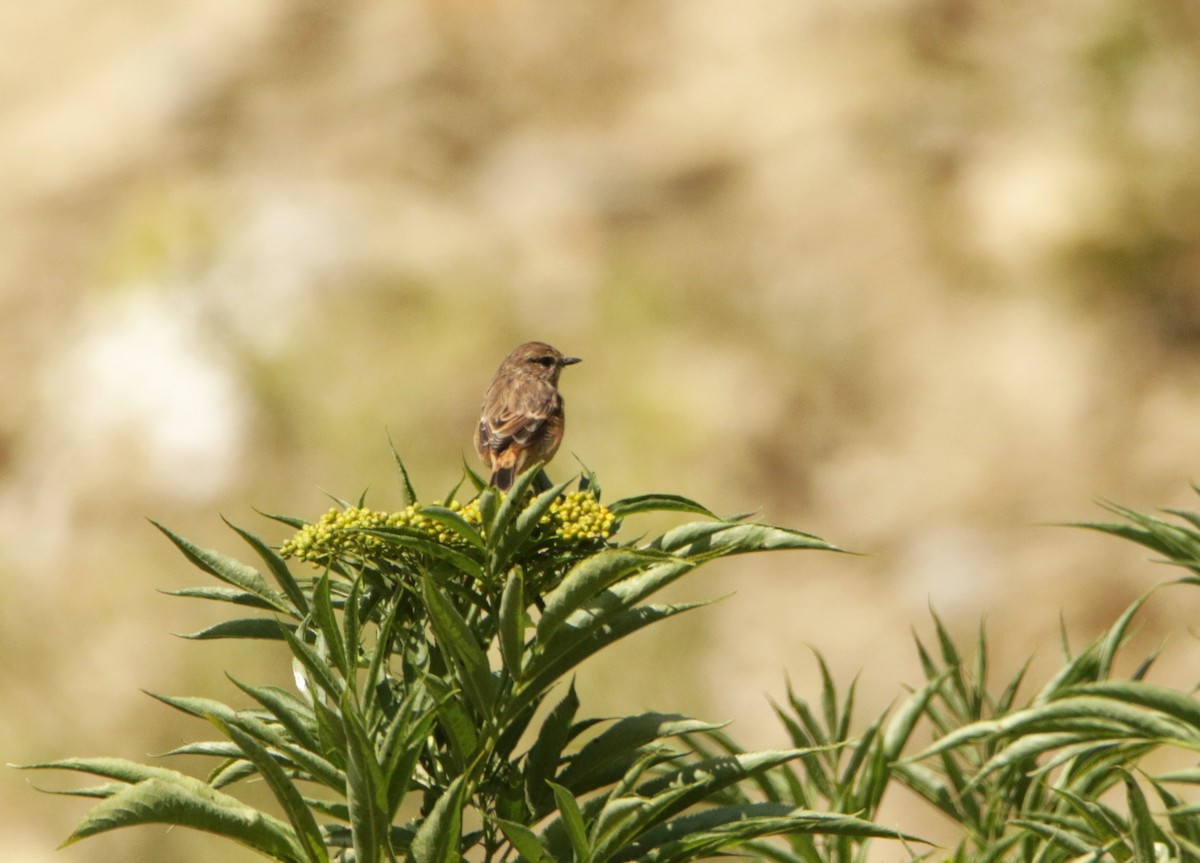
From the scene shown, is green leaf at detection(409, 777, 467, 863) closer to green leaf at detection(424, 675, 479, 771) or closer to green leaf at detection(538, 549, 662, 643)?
green leaf at detection(424, 675, 479, 771)

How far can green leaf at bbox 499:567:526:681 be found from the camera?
3.36 meters

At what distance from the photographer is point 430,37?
22.6m

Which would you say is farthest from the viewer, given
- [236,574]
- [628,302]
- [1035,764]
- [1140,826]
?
[628,302]

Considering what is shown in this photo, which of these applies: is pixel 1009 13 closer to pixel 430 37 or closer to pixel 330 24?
pixel 430 37

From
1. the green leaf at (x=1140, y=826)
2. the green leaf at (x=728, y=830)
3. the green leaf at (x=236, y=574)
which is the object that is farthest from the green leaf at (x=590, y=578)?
the green leaf at (x=1140, y=826)

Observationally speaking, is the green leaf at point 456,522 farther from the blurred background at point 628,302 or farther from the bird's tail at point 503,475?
the blurred background at point 628,302

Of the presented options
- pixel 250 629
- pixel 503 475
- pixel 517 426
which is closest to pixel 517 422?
pixel 517 426

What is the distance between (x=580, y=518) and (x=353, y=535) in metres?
0.56

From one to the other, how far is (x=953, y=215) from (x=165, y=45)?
12.4 metres

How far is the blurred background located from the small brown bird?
9.64 meters

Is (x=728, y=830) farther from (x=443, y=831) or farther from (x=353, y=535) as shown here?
(x=353, y=535)

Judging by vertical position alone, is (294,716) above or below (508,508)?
below

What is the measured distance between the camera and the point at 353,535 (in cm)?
355

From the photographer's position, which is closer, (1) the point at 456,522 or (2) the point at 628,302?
(1) the point at 456,522
